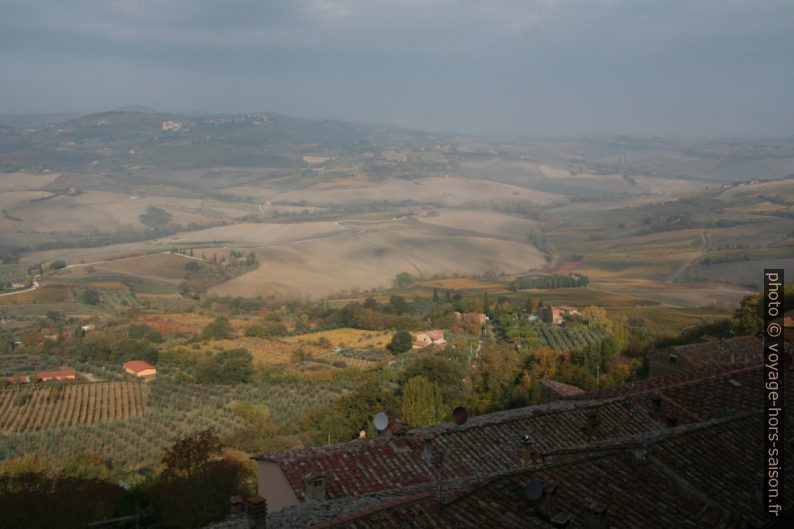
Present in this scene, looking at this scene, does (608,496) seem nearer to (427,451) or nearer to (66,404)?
(427,451)

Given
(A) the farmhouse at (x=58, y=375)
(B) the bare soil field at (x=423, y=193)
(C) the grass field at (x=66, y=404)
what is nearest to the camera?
(C) the grass field at (x=66, y=404)

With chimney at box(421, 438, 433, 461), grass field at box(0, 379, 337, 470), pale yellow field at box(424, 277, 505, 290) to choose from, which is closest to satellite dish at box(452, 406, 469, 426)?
chimney at box(421, 438, 433, 461)

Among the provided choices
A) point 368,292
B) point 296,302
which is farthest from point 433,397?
point 368,292

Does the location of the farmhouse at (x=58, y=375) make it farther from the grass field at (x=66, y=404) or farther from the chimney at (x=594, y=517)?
the chimney at (x=594, y=517)

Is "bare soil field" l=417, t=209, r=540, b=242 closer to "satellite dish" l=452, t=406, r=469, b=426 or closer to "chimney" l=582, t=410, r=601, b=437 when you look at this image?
"chimney" l=582, t=410, r=601, b=437

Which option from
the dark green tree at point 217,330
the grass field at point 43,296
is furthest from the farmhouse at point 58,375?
the grass field at point 43,296
